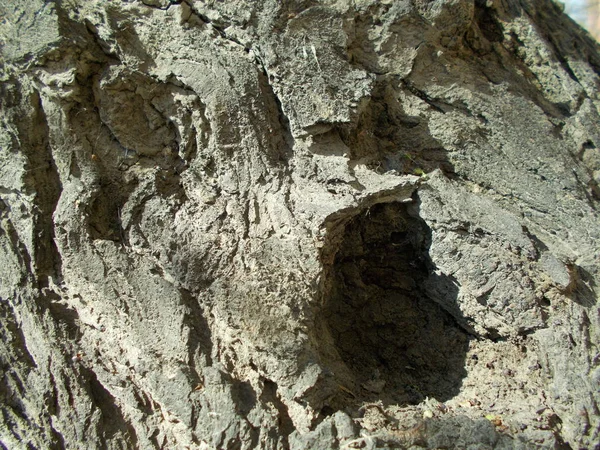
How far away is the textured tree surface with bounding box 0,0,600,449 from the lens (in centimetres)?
201

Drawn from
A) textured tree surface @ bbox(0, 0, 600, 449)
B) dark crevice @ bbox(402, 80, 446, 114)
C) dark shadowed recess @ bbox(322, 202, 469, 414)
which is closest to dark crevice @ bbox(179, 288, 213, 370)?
textured tree surface @ bbox(0, 0, 600, 449)

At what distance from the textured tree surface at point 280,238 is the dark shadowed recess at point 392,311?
1cm

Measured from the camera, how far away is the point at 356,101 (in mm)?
2387

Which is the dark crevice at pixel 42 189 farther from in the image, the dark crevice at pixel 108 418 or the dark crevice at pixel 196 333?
the dark crevice at pixel 196 333

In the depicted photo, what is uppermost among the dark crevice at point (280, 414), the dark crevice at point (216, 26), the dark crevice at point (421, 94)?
the dark crevice at point (216, 26)

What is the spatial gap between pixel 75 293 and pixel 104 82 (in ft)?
3.14

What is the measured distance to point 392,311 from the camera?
8.55 feet

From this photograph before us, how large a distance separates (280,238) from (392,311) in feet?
2.61

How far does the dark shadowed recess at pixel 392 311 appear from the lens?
7.86 ft

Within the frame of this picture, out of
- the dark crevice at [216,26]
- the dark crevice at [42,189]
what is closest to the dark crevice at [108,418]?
the dark crevice at [42,189]

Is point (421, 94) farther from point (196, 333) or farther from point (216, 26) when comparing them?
point (196, 333)

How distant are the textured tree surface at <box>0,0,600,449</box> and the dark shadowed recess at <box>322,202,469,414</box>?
11 mm

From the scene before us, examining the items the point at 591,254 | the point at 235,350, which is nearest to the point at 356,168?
the point at 235,350

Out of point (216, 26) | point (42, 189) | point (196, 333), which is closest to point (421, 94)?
point (216, 26)
